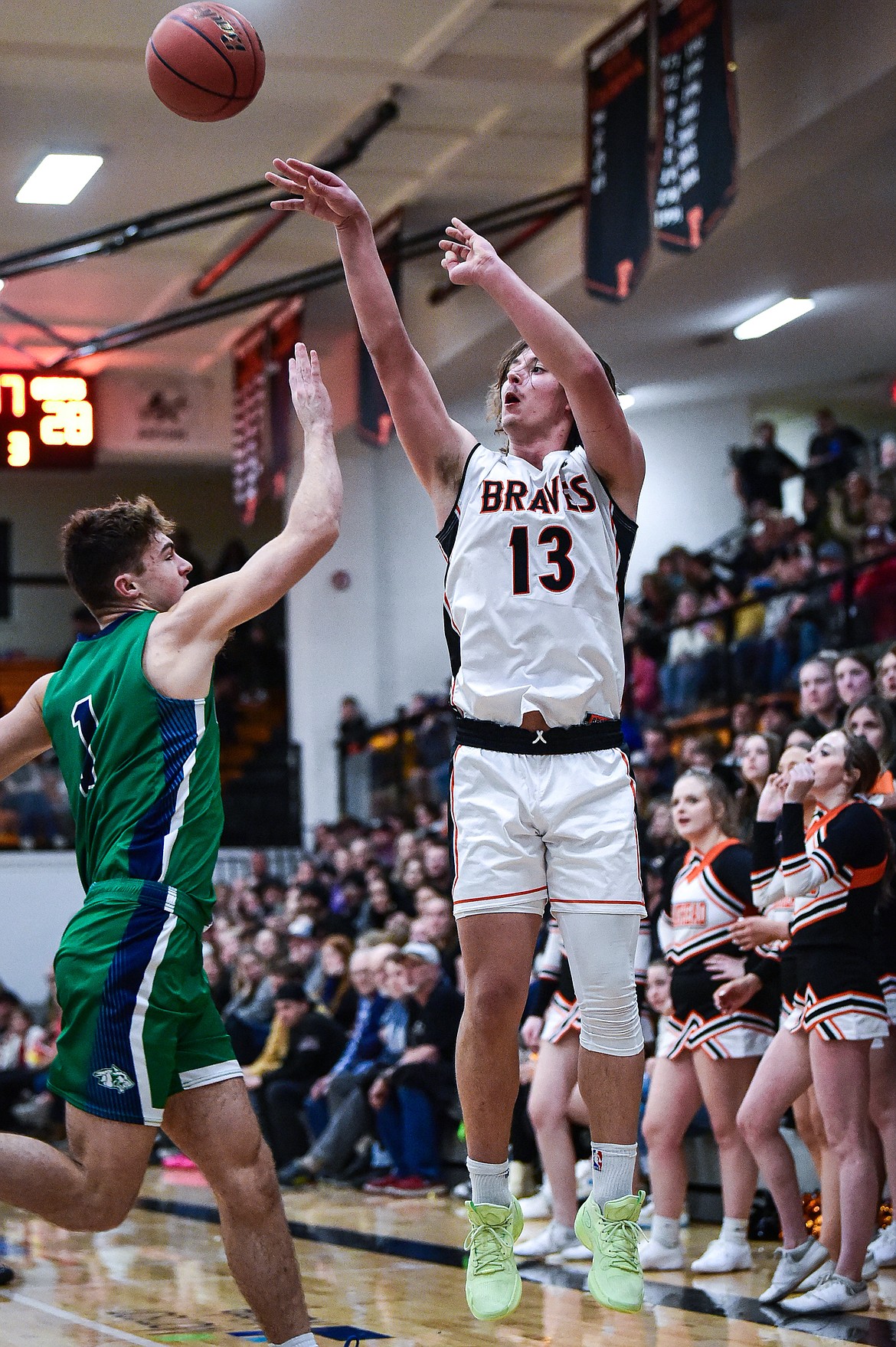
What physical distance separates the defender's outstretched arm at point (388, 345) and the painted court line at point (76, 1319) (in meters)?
3.24

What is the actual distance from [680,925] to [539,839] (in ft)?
10.4

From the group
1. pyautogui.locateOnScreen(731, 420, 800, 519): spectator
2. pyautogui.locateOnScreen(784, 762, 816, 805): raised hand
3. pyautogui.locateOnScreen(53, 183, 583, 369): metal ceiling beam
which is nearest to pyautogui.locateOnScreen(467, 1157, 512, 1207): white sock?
pyautogui.locateOnScreen(784, 762, 816, 805): raised hand

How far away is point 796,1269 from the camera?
6.24 meters

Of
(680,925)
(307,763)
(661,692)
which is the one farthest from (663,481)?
(680,925)

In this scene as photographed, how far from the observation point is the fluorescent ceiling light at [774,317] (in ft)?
51.2

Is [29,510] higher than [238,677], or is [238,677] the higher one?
[29,510]

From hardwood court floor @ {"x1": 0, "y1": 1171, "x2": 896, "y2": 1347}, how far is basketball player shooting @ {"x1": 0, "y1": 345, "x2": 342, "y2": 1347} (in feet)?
5.61

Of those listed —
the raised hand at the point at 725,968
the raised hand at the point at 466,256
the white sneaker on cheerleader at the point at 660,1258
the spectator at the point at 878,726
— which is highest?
the raised hand at the point at 466,256

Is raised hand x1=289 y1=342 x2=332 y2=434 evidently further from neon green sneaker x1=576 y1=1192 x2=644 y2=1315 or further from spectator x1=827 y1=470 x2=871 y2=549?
spectator x1=827 y1=470 x2=871 y2=549

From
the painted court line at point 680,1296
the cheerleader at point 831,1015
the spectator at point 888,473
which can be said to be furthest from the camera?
the spectator at point 888,473

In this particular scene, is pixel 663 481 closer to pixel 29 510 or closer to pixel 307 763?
pixel 307 763

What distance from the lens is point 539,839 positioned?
4164mm

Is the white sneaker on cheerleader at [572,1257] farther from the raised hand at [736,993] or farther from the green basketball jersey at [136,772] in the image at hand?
the green basketball jersey at [136,772]

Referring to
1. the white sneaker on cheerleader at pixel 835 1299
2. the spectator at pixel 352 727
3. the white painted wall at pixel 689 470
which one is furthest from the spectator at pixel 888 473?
the white sneaker on cheerleader at pixel 835 1299
